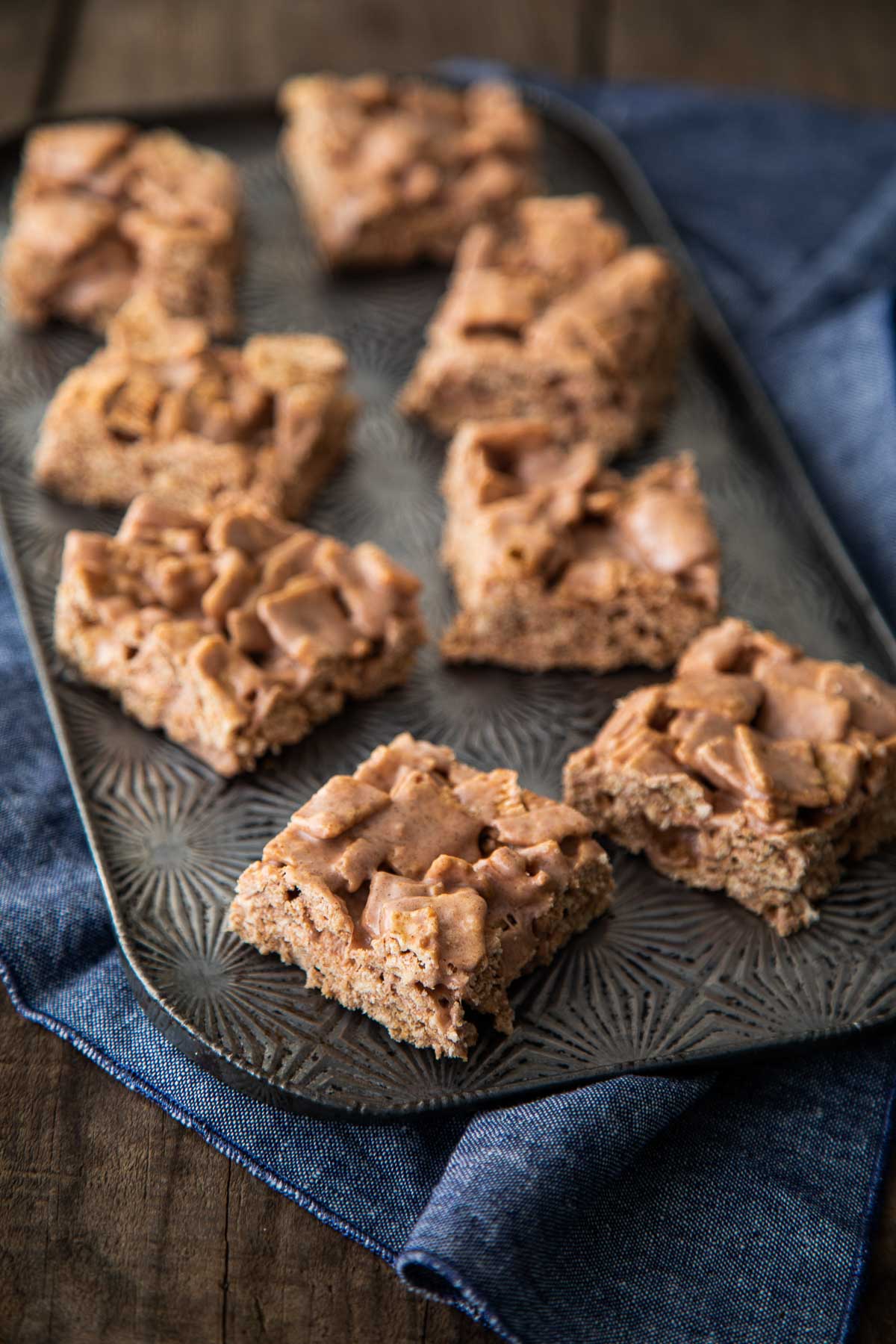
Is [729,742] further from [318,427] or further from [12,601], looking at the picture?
[12,601]

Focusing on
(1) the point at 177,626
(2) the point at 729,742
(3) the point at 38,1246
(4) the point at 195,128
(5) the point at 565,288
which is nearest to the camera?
(3) the point at 38,1246

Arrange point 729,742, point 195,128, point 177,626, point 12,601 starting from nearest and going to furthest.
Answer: point 729,742 → point 177,626 → point 12,601 → point 195,128

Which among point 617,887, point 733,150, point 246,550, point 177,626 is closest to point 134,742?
point 177,626

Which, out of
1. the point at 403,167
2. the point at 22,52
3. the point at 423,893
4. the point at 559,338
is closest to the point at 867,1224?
the point at 423,893

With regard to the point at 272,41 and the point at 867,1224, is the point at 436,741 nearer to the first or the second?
the point at 867,1224

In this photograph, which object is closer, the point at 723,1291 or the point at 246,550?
the point at 723,1291
